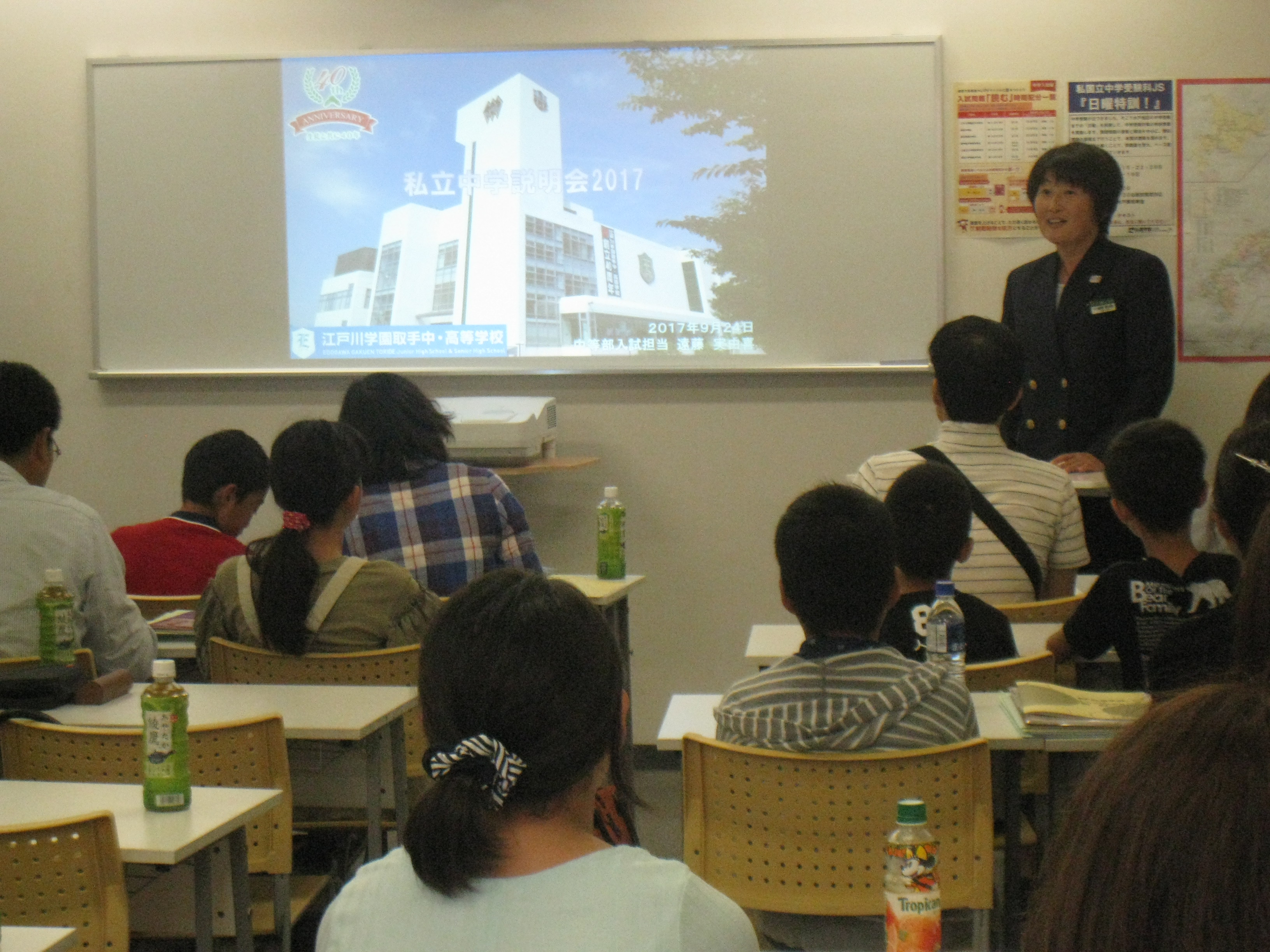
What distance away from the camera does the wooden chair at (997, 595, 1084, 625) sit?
270 centimetres

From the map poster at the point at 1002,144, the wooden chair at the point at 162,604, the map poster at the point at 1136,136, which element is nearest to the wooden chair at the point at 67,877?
the wooden chair at the point at 162,604

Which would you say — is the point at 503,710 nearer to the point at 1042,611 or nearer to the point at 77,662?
the point at 77,662

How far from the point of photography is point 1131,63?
4.29 meters

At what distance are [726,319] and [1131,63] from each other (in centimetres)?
159

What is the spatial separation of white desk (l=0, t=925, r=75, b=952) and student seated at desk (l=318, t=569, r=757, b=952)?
0.38 metres

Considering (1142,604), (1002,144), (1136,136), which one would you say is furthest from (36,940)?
(1136,136)

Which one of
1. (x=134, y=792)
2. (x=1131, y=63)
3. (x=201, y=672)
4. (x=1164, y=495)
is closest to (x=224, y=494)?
(x=201, y=672)

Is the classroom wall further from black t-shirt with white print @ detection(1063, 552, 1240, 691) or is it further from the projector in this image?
black t-shirt with white print @ detection(1063, 552, 1240, 691)

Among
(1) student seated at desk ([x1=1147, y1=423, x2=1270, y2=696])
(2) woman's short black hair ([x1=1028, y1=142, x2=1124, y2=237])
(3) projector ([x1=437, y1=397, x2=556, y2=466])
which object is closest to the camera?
(1) student seated at desk ([x1=1147, y1=423, x2=1270, y2=696])

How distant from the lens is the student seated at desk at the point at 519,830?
1038 millimetres

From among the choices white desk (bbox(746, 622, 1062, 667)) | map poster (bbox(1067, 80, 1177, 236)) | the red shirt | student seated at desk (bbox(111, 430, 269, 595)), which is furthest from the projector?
map poster (bbox(1067, 80, 1177, 236))

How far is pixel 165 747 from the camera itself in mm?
1811

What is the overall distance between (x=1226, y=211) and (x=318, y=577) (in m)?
3.29

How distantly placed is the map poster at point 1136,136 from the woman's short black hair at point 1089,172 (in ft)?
1.03
